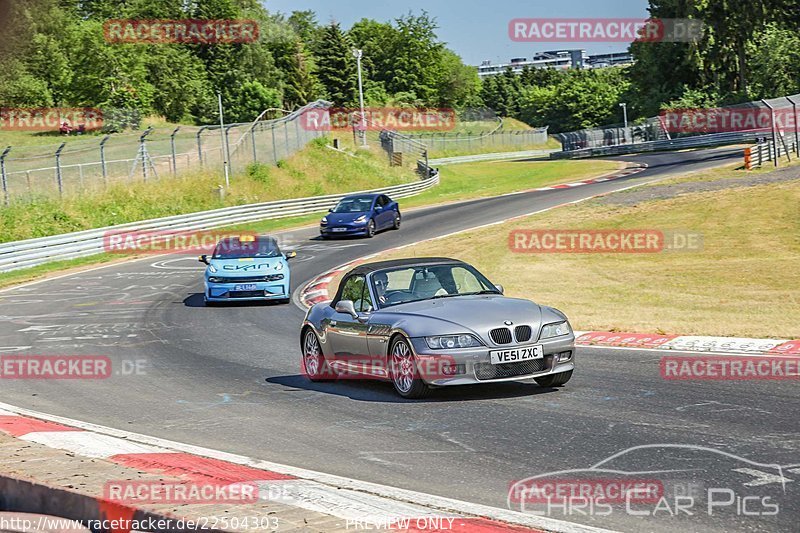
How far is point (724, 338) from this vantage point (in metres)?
13.1

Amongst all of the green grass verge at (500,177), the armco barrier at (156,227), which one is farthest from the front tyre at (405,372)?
the green grass verge at (500,177)

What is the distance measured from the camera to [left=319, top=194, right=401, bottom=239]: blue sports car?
3572 centimetres

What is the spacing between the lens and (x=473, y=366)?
9.91 meters

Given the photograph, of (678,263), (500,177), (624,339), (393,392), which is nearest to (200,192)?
(500,177)

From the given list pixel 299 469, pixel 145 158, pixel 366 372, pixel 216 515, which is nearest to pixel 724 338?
pixel 366 372

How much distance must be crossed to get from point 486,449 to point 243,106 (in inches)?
3567

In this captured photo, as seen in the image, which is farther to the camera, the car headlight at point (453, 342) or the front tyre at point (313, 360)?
the front tyre at point (313, 360)

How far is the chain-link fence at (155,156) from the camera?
41812 millimetres

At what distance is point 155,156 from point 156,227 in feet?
35.0

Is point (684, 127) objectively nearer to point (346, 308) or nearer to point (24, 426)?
point (346, 308)

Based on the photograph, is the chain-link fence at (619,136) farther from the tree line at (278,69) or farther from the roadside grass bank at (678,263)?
the roadside grass bank at (678,263)

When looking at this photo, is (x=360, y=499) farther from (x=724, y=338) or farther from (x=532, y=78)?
(x=532, y=78)

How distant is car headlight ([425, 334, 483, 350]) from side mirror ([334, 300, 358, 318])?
1.45 m

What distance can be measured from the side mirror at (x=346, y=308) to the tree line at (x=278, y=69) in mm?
71106
